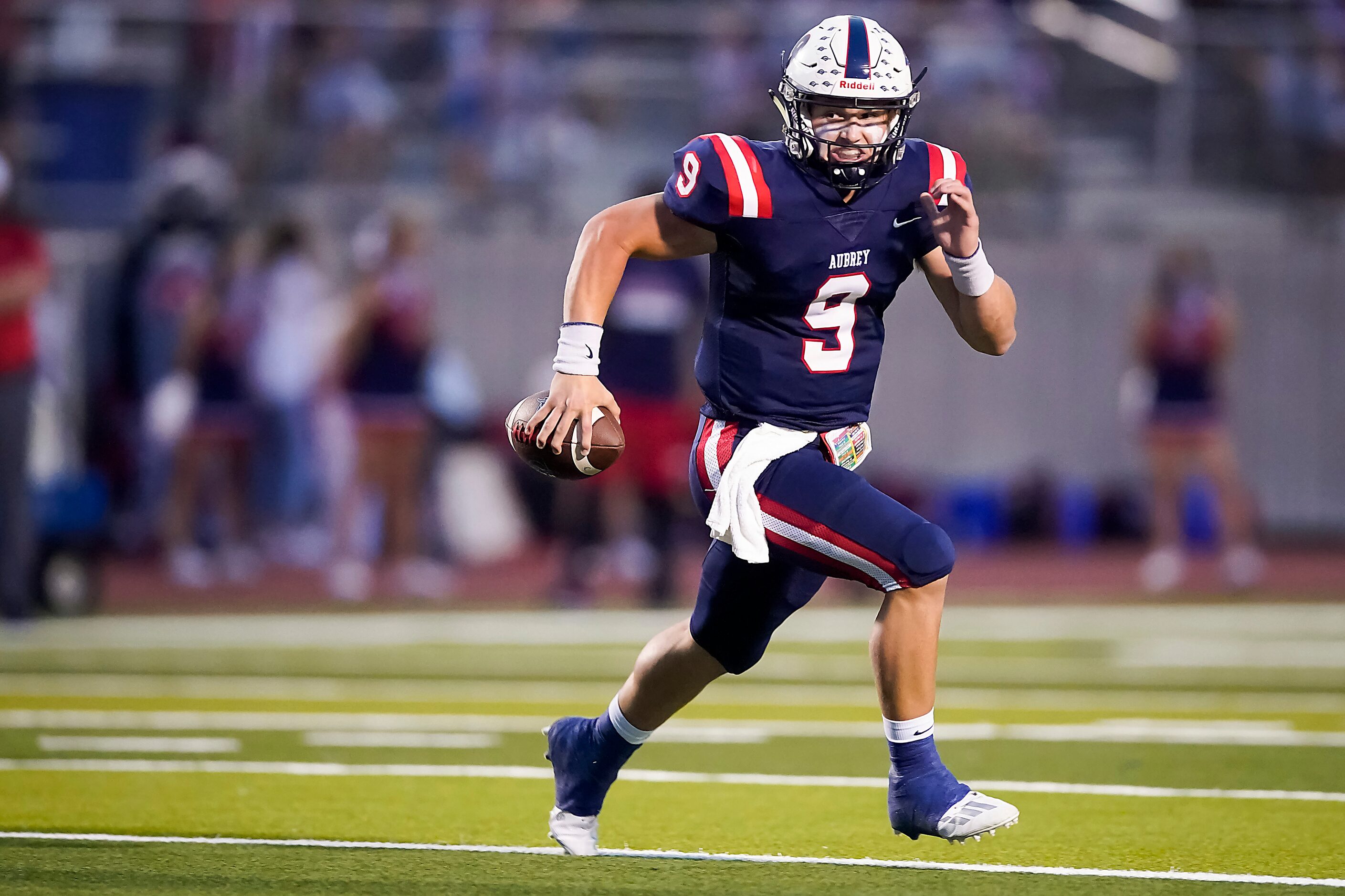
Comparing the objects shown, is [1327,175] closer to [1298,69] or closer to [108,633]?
[1298,69]

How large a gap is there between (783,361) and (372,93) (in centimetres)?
1034

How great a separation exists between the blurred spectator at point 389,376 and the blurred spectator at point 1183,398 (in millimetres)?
4225

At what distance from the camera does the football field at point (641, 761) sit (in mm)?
4211

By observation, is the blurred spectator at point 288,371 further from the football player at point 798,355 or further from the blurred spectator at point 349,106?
the football player at point 798,355

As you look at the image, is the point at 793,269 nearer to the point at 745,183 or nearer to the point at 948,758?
the point at 745,183

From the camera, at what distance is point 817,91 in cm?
420

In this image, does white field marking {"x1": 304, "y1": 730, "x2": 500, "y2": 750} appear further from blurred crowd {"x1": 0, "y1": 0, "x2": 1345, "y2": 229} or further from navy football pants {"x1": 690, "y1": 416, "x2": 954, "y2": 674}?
blurred crowd {"x1": 0, "y1": 0, "x2": 1345, "y2": 229}

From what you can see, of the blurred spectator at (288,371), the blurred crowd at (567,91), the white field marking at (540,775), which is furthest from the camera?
the blurred crowd at (567,91)

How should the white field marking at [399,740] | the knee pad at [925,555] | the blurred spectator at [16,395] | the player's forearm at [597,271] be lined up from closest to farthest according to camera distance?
the knee pad at [925,555] → the player's forearm at [597,271] → the white field marking at [399,740] → the blurred spectator at [16,395]

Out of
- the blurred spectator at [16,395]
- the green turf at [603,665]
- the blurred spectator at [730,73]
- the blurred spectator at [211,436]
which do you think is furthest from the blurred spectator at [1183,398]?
the blurred spectator at [16,395]

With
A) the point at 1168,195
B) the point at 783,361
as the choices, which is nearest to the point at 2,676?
the point at 783,361

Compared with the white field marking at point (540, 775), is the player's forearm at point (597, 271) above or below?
above

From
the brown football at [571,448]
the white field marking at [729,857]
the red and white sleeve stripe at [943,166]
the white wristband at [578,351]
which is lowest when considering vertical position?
the white field marking at [729,857]

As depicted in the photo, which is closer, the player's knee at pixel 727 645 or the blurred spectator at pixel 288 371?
the player's knee at pixel 727 645
